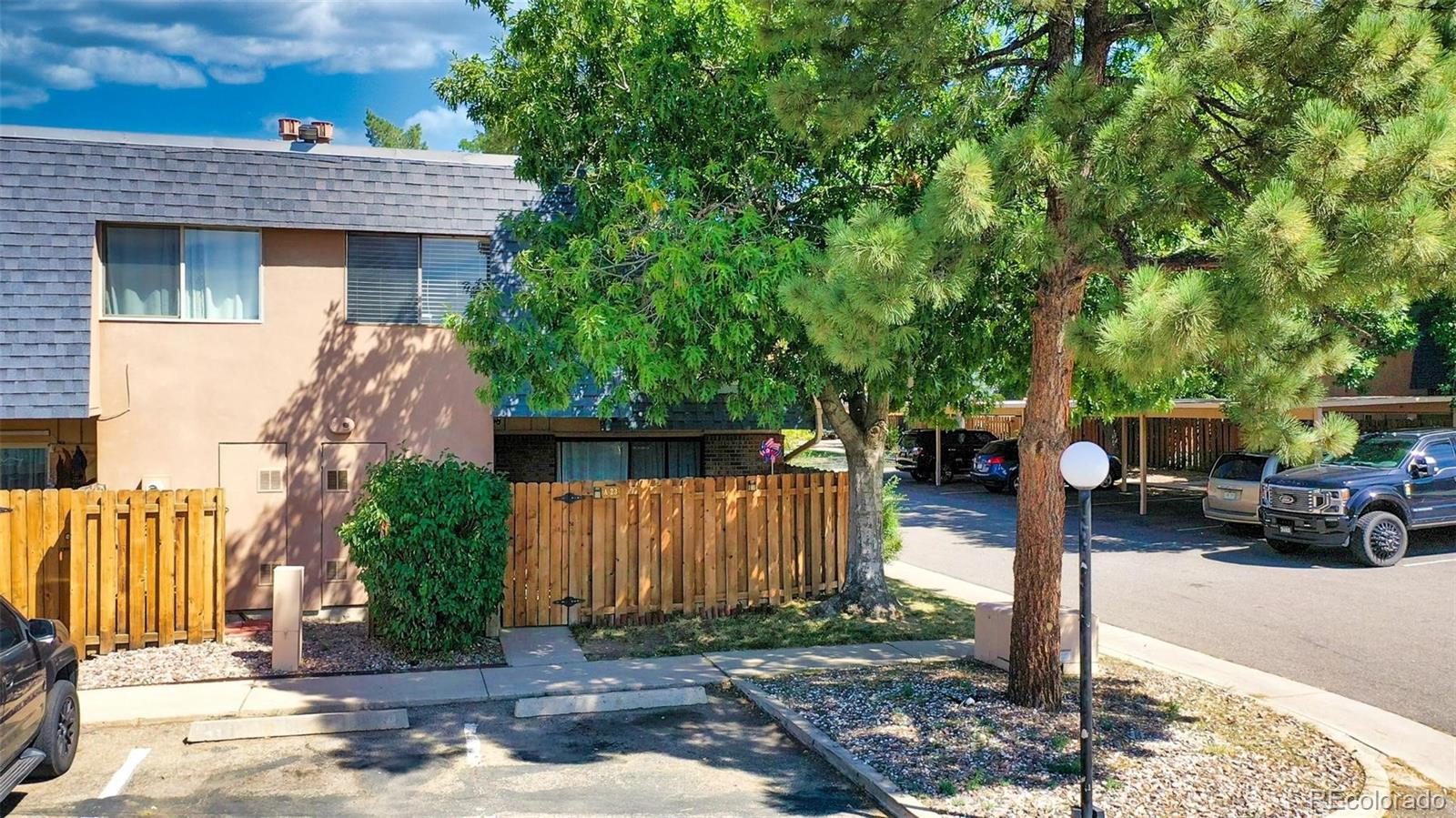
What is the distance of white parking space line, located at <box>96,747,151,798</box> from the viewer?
693 cm

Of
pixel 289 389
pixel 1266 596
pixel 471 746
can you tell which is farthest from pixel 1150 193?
pixel 289 389

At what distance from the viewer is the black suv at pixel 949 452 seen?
3123 cm

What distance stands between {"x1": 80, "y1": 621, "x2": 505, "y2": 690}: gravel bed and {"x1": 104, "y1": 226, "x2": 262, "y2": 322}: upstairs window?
3.91 metres

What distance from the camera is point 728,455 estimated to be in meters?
15.6

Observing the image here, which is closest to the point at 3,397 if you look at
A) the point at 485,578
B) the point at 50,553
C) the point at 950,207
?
the point at 50,553

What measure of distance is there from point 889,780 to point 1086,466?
2449 mm

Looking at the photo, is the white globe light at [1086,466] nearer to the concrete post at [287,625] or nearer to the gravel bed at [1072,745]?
the gravel bed at [1072,745]

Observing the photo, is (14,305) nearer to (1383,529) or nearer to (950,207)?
(950,207)

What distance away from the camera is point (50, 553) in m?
10.4

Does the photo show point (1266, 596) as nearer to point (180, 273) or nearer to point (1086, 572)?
point (1086, 572)

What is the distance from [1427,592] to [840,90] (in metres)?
10.7

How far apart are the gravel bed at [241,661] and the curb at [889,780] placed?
332cm

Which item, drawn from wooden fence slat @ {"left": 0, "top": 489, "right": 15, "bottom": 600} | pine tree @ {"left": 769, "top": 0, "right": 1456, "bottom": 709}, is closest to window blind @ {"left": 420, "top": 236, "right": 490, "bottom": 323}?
wooden fence slat @ {"left": 0, "top": 489, "right": 15, "bottom": 600}

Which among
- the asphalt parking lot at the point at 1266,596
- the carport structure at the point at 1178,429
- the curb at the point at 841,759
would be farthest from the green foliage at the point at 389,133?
the curb at the point at 841,759
